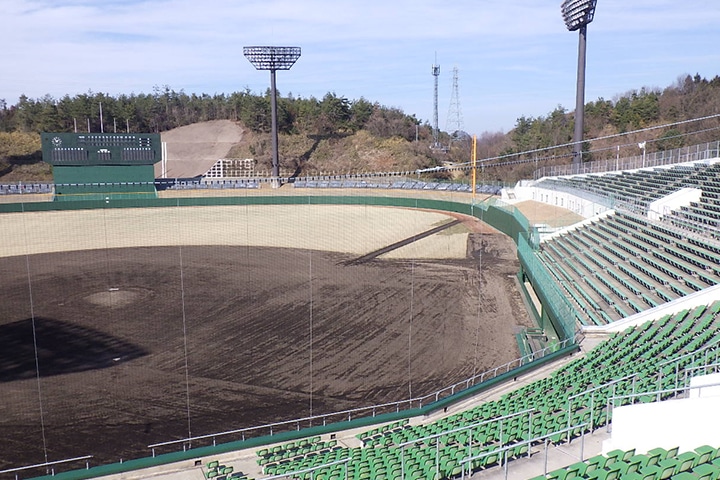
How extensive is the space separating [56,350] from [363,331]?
7997mm

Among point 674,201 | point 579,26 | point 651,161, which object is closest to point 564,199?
point 651,161

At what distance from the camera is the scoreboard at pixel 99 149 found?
34594 millimetres

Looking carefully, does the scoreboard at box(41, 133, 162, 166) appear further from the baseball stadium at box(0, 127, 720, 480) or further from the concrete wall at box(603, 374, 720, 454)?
the concrete wall at box(603, 374, 720, 454)

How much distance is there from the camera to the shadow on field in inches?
574

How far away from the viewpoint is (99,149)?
35438 mm

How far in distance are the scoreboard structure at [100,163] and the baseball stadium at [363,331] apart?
13cm

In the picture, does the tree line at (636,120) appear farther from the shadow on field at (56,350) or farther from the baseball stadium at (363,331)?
the shadow on field at (56,350)

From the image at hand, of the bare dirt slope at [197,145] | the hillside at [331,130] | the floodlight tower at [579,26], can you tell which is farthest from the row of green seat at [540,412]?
the bare dirt slope at [197,145]

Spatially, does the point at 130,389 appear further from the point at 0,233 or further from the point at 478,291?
the point at 0,233

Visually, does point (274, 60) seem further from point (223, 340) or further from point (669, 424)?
point (669, 424)

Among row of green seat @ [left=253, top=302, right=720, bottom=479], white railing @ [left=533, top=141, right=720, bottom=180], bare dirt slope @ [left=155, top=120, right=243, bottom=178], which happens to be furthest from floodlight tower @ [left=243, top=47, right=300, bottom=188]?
row of green seat @ [left=253, top=302, right=720, bottom=479]

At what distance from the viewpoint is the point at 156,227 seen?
111ft

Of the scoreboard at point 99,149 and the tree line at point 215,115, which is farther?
the tree line at point 215,115

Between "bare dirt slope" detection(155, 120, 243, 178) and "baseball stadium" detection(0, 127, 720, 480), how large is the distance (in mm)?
16042
